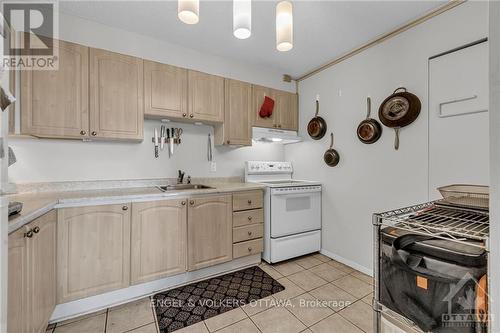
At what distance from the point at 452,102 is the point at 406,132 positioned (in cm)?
39

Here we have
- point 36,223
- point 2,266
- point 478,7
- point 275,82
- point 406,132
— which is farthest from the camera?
point 275,82

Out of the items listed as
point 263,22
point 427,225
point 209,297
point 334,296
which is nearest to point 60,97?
point 263,22

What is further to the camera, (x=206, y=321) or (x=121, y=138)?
(x=121, y=138)

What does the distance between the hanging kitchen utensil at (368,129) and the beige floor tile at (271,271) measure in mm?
1736

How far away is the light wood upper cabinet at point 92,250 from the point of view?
161 cm

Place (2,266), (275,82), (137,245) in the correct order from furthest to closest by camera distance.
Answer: (275,82) < (137,245) < (2,266)

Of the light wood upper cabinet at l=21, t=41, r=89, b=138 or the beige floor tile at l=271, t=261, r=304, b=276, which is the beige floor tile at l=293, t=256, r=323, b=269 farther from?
the light wood upper cabinet at l=21, t=41, r=89, b=138

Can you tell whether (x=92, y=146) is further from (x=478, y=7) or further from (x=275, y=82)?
(x=478, y=7)

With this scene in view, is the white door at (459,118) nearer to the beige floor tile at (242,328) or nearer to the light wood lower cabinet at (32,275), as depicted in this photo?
the beige floor tile at (242,328)

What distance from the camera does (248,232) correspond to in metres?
2.43

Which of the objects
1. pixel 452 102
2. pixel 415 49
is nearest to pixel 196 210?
pixel 452 102

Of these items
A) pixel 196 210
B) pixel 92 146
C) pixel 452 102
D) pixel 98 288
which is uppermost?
pixel 452 102

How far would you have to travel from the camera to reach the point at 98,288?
1708 millimetres

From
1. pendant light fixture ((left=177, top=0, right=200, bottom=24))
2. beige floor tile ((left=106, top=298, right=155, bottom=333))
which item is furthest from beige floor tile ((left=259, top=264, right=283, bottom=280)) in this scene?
pendant light fixture ((left=177, top=0, right=200, bottom=24))
